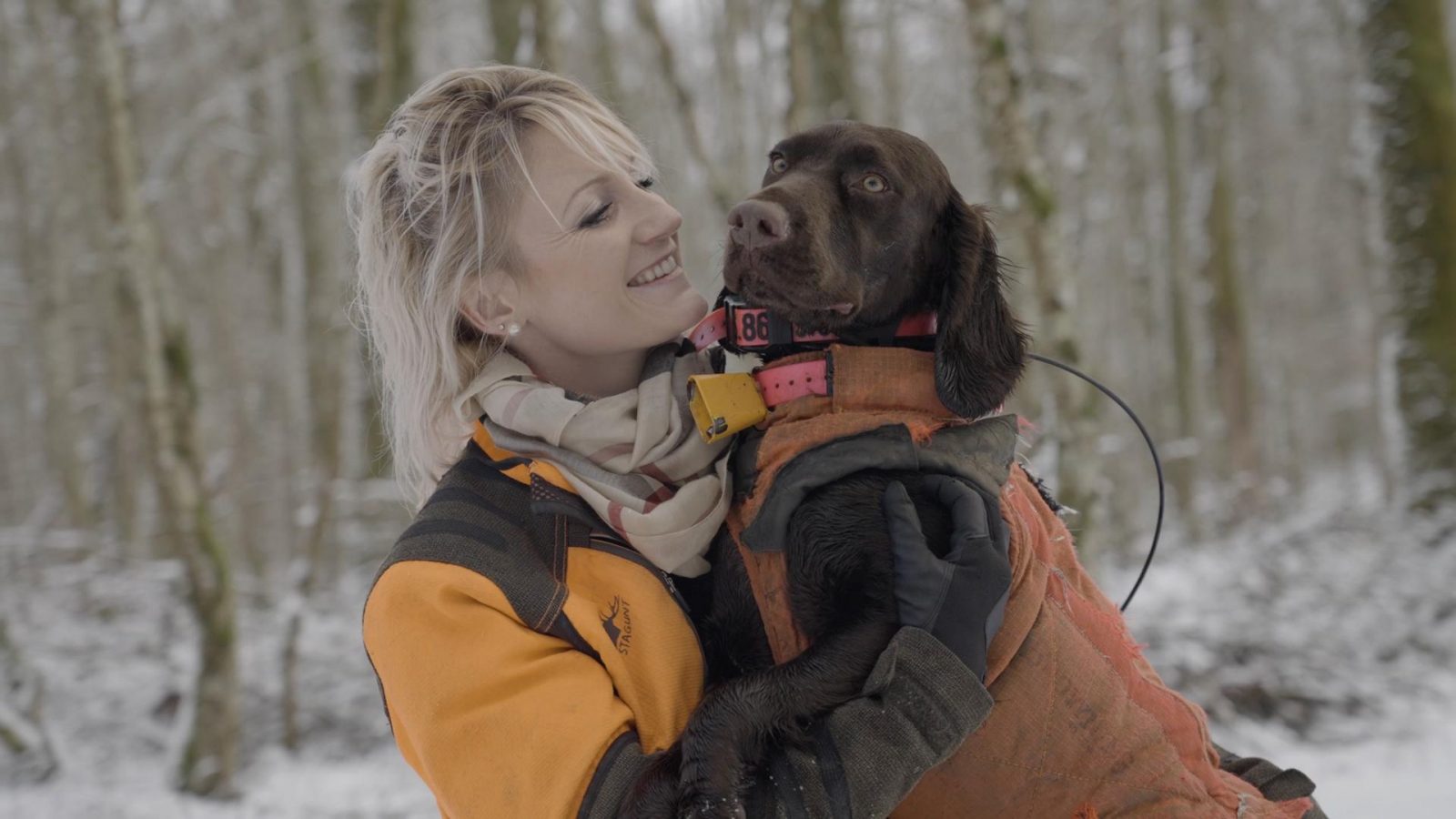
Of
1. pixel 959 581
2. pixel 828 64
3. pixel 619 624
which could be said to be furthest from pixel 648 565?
pixel 828 64

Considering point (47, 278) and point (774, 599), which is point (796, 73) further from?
point (47, 278)

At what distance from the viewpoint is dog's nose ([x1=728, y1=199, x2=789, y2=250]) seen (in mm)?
1686

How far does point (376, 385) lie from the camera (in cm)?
334

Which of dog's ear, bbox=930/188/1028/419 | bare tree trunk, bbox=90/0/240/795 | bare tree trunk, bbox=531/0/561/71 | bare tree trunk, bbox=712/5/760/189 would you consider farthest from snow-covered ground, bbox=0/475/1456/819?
bare tree trunk, bbox=712/5/760/189

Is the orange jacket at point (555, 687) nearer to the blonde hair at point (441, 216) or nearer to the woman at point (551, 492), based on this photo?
the woman at point (551, 492)

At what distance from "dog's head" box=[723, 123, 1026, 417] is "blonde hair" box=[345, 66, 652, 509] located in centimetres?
36

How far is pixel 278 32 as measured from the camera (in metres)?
12.9

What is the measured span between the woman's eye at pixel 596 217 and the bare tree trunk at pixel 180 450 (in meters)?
3.55

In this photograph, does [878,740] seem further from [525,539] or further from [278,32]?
[278,32]

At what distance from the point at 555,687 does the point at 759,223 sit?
2.71 ft

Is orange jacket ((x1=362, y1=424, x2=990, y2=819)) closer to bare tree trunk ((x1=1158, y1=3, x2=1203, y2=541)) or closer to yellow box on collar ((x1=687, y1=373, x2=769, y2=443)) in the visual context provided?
yellow box on collar ((x1=687, y1=373, x2=769, y2=443))

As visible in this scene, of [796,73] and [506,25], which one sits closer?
[796,73]

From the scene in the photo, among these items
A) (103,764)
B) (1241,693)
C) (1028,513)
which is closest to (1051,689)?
(1028,513)

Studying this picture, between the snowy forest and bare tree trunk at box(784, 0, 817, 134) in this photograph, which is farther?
bare tree trunk at box(784, 0, 817, 134)
